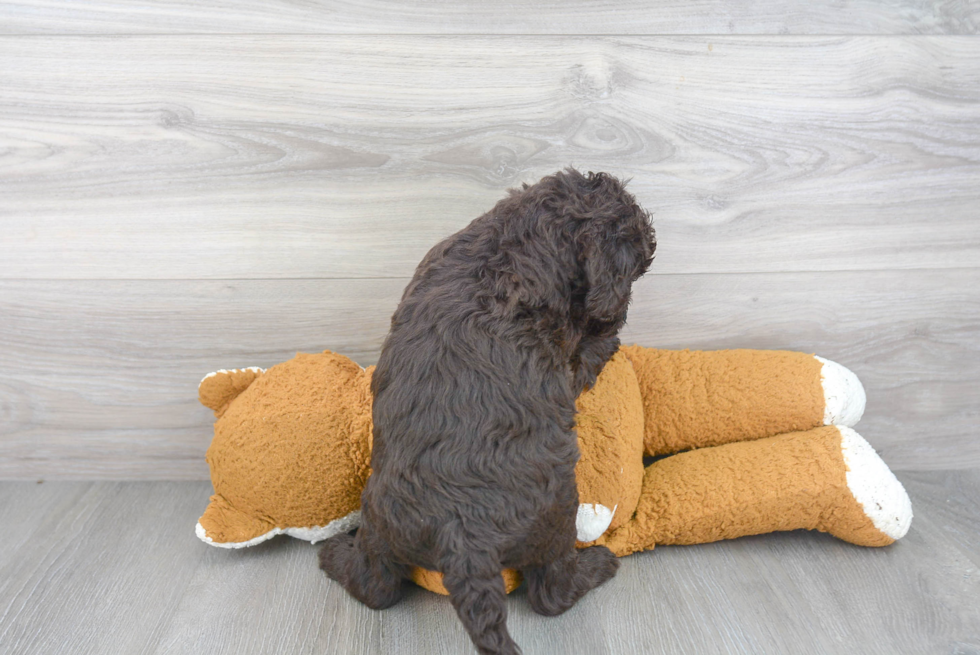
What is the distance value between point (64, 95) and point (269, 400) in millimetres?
750

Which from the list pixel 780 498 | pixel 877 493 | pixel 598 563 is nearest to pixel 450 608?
pixel 598 563

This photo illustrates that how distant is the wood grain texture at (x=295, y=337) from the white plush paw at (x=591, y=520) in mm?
436

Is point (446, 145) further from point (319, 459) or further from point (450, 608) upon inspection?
point (450, 608)

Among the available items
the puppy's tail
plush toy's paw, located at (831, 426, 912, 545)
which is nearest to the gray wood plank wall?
plush toy's paw, located at (831, 426, 912, 545)

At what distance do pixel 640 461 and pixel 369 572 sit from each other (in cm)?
55

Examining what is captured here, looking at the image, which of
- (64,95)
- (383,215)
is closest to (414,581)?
(383,215)

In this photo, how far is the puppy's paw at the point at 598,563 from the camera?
1.16 metres

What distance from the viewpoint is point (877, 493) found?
3.96 ft

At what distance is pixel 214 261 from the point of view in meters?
1.41

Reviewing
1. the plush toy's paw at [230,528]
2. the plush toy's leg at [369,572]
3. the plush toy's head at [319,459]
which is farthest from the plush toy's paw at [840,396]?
the plush toy's paw at [230,528]

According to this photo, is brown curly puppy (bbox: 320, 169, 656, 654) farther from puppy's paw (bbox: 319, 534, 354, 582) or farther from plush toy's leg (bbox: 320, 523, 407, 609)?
puppy's paw (bbox: 319, 534, 354, 582)

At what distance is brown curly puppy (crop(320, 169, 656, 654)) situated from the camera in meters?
0.93

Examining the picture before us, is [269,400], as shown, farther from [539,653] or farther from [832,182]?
[832,182]

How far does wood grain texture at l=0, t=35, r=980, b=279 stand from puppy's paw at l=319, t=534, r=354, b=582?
1.77ft
